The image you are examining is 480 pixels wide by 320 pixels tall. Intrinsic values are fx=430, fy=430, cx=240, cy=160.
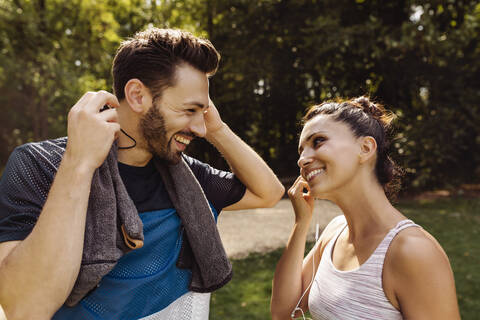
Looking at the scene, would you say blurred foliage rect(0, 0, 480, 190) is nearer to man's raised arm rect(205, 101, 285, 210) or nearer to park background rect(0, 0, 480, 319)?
park background rect(0, 0, 480, 319)

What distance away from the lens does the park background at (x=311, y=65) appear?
12.0m

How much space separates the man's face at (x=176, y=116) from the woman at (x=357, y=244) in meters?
0.63

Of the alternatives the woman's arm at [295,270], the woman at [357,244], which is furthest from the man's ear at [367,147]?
the woman's arm at [295,270]

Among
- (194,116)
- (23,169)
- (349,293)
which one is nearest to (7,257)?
(23,169)

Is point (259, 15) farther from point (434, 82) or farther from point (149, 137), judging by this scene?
point (149, 137)

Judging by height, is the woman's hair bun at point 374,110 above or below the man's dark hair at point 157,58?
below

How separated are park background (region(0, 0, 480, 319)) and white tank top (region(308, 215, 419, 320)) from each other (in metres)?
6.56

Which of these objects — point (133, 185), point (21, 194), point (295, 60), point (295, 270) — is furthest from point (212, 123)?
point (295, 60)

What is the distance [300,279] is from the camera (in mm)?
2514

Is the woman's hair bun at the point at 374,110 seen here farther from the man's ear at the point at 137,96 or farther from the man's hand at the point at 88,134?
the man's hand at the point at 88,134

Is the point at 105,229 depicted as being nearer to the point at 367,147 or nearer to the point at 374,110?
the point at 367,147

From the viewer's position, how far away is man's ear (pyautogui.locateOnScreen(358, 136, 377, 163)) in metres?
2.27

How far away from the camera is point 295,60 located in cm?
1491

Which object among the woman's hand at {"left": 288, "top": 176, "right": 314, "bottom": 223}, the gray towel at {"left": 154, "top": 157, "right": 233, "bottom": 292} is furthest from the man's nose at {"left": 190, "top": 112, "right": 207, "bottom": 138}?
the woman's hand at {"left": 288, "top": 176, "right": 314, "bottom": 223}
